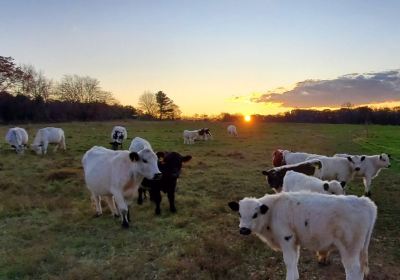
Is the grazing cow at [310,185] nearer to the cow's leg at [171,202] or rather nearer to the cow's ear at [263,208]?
the cow's ear at [263,208]

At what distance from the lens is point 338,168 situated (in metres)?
13.9

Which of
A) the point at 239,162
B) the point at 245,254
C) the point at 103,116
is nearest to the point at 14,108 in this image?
the point at 103,116

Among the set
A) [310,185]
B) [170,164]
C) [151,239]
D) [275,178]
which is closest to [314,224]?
[310,185]

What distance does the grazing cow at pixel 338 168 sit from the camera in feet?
44.8

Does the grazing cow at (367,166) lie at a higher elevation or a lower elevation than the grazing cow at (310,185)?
lower

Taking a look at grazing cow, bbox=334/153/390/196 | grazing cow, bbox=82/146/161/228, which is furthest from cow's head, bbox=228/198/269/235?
grazing cow, bbox=334/153/390/196

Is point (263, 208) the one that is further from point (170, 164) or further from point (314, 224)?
point (170, 164)

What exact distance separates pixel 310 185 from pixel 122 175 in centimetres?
458

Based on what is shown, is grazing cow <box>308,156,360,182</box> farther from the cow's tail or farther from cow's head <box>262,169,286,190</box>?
the cow's tail

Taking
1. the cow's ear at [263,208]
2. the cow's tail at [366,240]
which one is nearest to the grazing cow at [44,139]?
the cow's ear at [263,208]

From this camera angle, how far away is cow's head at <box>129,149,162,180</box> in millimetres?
10102

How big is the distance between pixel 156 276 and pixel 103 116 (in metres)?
67.2

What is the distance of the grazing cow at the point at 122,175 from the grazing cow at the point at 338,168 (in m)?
6.20

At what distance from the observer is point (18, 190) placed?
14461 mm
